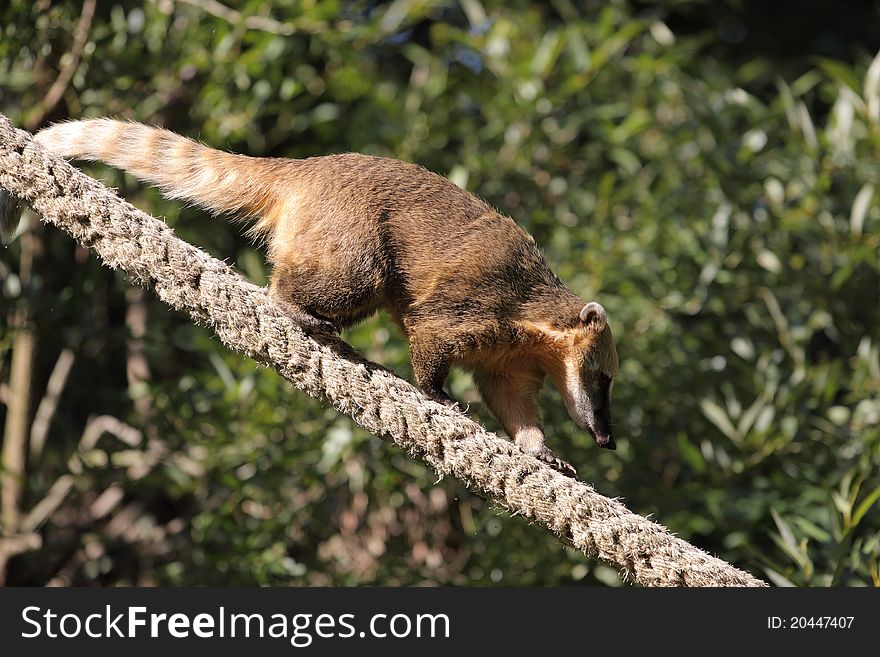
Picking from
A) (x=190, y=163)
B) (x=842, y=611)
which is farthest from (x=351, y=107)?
(x=842, y=611)

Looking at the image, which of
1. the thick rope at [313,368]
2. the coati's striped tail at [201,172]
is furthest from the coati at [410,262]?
the thick rope at [313,368]

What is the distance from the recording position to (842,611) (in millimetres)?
4156

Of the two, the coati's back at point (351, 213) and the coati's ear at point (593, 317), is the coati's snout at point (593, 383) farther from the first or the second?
the coati's back at point (351, 213)

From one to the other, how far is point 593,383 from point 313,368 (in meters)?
1.55

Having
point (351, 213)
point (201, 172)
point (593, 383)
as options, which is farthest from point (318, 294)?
point (593, 383)

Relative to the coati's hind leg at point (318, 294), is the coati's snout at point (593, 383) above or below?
below

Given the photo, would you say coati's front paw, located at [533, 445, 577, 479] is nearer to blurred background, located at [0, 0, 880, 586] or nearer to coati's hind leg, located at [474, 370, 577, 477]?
coati's hind leg, located at [474, 370, 577, 477]

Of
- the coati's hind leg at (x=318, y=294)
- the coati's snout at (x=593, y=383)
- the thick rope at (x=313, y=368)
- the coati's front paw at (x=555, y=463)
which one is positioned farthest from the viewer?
the coati's snout at (x=593, y=383)

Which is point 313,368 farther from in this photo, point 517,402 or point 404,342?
point 404,342

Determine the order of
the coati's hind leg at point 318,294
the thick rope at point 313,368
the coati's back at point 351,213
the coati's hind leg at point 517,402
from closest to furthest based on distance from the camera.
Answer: the thick rope at point 313,368, the coati's hind leg at point 318,294, the coati's back at point 351,213, the coati's hind leg at point 517,402

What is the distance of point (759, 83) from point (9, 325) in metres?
6.58

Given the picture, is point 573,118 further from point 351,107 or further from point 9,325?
point 9,325

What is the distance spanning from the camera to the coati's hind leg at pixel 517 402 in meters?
4.43

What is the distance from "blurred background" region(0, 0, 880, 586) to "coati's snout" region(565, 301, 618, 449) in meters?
0.87
